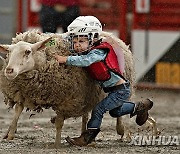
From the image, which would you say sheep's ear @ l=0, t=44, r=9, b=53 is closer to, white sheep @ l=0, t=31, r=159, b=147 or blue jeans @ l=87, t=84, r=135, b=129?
white sheep @ l=0, t=31, r=159, b=147

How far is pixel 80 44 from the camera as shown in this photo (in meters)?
8.04

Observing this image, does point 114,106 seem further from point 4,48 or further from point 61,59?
point 4,48

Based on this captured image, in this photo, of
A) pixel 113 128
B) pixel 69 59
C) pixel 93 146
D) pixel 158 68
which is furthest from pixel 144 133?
pixel 158 68

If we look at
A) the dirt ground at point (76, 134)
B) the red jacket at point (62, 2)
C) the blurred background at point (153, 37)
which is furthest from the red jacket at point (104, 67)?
the blurred background at point (153, 37)

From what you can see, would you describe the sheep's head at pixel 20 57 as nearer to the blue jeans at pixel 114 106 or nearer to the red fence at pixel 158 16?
the blue jeans at pixel 114 106

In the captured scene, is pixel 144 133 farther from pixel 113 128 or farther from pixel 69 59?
pixel 69 59

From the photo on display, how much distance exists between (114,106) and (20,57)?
110cm

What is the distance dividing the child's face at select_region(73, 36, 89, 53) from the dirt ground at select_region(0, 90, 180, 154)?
0.93 meters

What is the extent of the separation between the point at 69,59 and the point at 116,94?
0.62 meters

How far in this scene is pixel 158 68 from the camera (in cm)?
1518

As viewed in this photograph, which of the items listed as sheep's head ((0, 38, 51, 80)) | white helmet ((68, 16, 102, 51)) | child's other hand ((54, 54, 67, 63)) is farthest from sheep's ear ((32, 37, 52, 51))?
white helmet ((68, 16, 102, 51))
